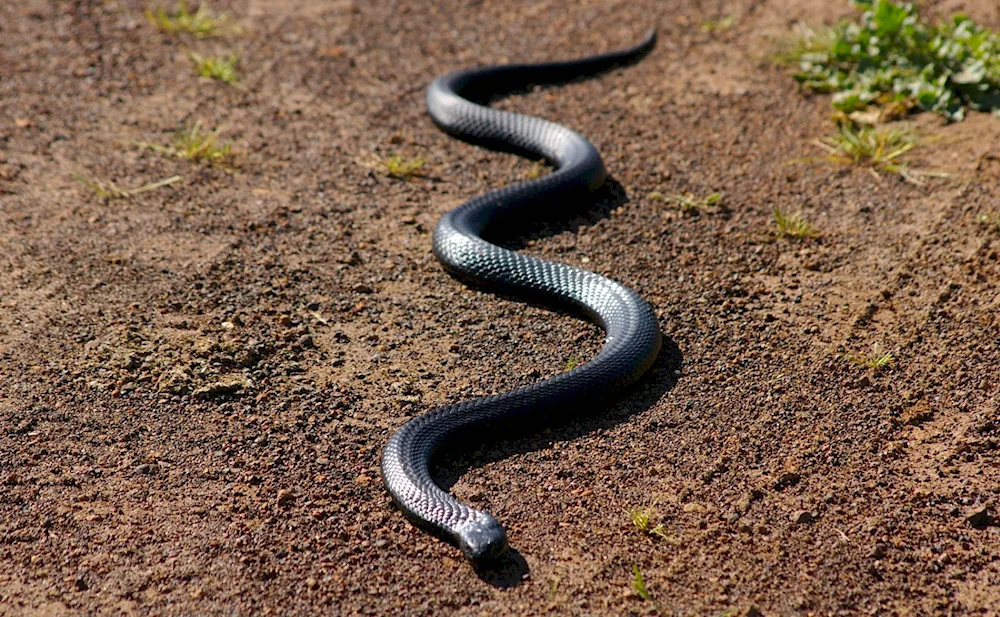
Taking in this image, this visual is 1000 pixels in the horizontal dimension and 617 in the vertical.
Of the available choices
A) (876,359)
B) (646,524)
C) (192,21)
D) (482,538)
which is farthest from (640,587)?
(192,21)

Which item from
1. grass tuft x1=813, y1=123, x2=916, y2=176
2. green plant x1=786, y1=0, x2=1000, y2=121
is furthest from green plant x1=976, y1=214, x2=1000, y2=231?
green plant x1=786, y1=0, x2=1000, y2=121

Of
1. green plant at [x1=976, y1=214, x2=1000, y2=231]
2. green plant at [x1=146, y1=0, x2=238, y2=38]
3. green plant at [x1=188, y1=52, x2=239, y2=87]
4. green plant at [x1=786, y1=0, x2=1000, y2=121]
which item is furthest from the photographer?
green plant at [x1=146, y1=0, x2=238, y2=38]

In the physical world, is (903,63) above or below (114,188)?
above

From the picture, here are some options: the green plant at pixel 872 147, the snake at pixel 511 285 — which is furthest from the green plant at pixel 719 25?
the green plant at pixel 872 147

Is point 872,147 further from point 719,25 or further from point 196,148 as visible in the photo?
point 196,148

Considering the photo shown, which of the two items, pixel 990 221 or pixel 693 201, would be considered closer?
pixel 990 221

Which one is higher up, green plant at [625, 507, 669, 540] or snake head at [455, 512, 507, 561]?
snake head at [455, 512, 507, 561]

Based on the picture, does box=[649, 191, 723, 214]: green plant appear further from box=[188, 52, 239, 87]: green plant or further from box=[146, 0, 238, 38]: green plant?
box=[146, 0, 238, 38]: green plant
